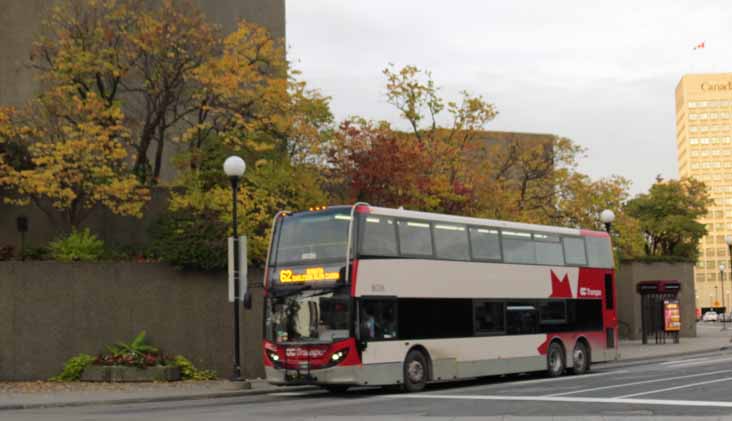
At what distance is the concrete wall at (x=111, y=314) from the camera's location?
27078 millimetres

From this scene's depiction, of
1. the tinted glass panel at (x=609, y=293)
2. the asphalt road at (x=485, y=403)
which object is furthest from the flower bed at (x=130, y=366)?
the tinted glass panel at (x=609, y=293)

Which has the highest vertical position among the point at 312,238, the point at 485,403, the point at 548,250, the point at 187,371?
the point at 312,238

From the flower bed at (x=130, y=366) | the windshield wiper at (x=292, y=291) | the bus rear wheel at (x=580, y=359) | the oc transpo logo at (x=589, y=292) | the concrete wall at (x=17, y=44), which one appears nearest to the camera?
the windshield wiper at (x=292, y=291)

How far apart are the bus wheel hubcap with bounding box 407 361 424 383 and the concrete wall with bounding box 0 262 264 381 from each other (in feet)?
24.8

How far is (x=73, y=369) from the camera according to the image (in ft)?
88.8

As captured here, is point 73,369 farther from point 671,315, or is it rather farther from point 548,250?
point 671,315

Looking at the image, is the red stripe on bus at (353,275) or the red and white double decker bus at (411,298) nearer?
the red stripe on bus at (353,275)

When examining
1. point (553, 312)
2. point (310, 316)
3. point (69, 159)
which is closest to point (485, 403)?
point (310, 316)

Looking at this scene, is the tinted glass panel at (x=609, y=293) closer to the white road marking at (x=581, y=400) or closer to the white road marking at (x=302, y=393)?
the white road marking at (x=302, y=393)

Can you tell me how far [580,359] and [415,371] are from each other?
25.7 feet

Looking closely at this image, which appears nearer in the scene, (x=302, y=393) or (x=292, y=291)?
(x=292, y=291)

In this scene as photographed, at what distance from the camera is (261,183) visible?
30.3 meters

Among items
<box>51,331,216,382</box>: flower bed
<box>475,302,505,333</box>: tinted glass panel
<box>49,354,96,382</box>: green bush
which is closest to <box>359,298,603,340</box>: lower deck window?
<box>475,302,505,333</box>: tinted glass panel

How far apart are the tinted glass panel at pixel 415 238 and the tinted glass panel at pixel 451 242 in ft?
1.14
